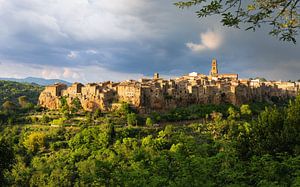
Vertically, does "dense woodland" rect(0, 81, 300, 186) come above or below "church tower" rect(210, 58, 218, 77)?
below

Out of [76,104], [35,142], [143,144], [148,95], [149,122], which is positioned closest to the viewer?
[143,144]

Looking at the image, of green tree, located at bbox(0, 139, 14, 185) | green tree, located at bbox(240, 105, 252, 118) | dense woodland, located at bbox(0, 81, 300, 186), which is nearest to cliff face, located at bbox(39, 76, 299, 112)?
dense woodland, located at bbox(0, 81, 300, 186)

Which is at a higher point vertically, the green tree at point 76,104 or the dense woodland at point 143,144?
the green tree at point 76,104

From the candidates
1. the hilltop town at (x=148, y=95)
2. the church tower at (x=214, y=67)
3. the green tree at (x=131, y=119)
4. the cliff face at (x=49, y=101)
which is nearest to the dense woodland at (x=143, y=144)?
the green tree at (x=131, y=119)

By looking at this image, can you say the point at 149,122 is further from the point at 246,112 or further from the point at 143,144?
the point at 246,112

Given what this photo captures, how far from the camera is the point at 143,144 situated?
3259cm

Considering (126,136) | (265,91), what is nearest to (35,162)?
(126,136)

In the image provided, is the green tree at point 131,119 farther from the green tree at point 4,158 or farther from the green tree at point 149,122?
the green tree at point 4,158

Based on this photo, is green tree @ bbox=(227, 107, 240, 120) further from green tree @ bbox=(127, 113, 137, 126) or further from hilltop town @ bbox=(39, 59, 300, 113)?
green tree @ bbox=(127, 113, 137, 126)

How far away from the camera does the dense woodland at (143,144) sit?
8.03 meters

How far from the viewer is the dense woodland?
8.03 meters

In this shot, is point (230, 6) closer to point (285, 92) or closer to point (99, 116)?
point (99, 116)

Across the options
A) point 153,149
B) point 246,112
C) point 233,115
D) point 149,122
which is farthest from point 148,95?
point 153,149

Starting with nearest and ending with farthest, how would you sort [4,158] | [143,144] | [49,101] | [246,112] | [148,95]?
[4,158] → [143,144] → [246,112] → [148,95] → [49,101]
